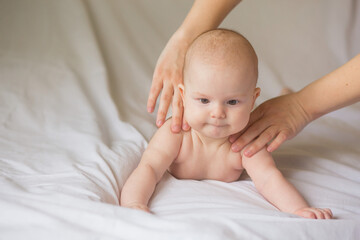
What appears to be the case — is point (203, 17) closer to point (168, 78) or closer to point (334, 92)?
point (168, 78)

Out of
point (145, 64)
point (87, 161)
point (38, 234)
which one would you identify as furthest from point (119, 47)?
point (38, 234)

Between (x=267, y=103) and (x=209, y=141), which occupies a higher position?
(x=267, y=103)

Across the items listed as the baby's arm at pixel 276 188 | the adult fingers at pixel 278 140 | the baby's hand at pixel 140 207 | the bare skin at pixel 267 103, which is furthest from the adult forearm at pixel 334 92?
the baby's hand at pixel 140 207

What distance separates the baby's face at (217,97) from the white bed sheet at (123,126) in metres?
0.20

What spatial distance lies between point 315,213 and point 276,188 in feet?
0.46

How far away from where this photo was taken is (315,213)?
3.80 feet

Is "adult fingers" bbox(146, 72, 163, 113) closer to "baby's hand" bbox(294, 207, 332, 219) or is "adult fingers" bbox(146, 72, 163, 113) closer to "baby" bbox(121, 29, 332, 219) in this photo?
"baby" bbox(121, 29, 332, 219)

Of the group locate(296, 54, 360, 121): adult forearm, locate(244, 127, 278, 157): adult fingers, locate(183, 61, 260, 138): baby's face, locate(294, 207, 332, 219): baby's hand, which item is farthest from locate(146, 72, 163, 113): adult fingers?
locate(294, 207, 332, 219): baby's hand

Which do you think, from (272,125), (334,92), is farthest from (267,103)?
(334,92)

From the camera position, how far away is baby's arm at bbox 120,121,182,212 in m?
1.21

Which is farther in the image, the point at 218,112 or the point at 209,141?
the point at 209,141

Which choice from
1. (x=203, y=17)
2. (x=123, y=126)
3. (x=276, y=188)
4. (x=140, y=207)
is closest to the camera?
(x=140, y=207)

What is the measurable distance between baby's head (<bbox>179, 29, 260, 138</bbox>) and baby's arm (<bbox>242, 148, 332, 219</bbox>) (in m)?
0.16

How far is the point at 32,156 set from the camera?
138 cm
